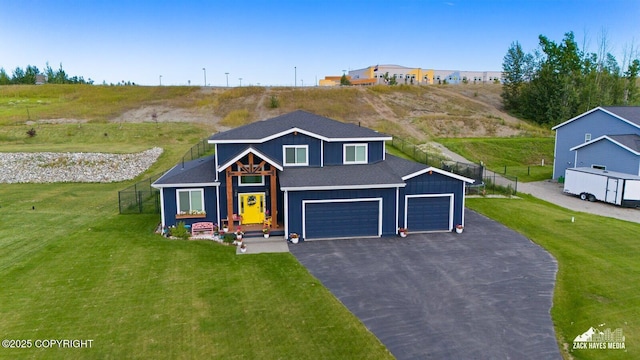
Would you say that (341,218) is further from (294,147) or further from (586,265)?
(586,265)

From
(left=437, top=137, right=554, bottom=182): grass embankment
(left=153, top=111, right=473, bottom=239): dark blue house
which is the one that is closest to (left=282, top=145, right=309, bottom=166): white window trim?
(left=153, top=111, right=473, bottom=239): dark blue house

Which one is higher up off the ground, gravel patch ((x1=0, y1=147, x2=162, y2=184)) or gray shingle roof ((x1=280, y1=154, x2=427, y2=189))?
gray shingle roof ((x1=280, y1=154, x2=427, y2=189))

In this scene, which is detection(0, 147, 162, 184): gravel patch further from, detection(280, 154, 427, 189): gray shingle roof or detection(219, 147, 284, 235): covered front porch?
detection(280, 154, 427, 189): gray shingle roof

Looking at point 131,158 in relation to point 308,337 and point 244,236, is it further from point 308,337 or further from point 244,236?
point 308,337

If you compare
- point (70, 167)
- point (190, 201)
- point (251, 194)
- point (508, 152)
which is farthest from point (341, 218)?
point (508, 152)

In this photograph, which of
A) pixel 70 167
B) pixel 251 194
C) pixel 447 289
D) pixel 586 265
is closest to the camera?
pixel 447 289
